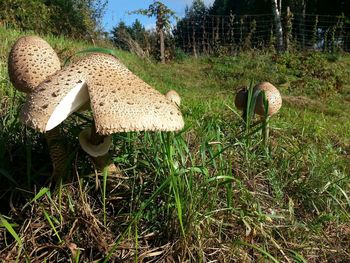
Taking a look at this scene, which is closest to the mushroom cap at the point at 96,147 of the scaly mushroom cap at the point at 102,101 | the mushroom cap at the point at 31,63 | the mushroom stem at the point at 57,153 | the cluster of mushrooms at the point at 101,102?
the cluster of mushrooms at the point at 101,102

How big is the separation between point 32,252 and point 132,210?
0.49 metres

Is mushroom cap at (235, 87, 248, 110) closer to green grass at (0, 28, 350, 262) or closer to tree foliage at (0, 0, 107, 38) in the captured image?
green grass at (0, 28, 350, 262)

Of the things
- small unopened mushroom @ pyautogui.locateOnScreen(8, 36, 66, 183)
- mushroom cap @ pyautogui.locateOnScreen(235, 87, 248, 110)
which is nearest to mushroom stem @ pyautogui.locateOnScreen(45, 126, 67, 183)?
small unopened mushroom @ pyautogui.locateOnScreen(8, 36, 66, 183)

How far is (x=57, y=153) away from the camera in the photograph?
6.38ft

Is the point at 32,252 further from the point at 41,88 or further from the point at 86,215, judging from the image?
the point at 41,88

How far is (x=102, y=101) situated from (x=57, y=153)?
548 mm

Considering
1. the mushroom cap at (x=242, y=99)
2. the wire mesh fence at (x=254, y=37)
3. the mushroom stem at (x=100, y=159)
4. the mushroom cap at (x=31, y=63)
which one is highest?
the mushroom cap at (x=31, y=63)

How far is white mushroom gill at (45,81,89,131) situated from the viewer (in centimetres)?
157

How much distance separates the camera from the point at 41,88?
1642 mm

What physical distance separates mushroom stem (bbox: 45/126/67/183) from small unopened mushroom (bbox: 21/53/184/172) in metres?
0.29

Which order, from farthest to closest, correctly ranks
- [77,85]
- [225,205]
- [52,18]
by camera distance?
[52,18]
[225,205]
[77,85]

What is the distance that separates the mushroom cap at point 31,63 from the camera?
1964 millimetres

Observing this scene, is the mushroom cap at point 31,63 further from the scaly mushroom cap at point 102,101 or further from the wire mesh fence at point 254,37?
the wire mesh fence at point 254,37

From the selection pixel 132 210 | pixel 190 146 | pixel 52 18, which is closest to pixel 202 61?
pixel 52 18
